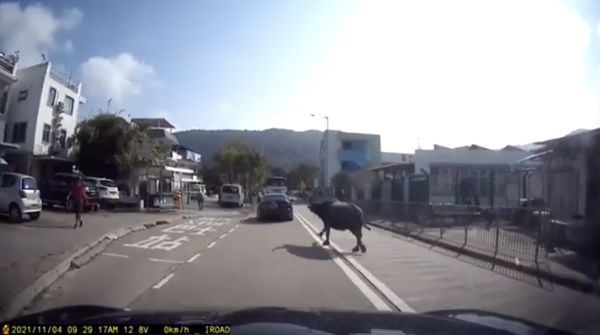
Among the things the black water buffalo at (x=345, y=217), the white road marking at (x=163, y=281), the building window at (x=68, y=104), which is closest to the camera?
the white road marking at (x=163, y=281)

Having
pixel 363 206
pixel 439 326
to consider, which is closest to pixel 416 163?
pixel 363 206

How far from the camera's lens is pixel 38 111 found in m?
37.5

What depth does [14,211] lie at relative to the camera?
20.8 m

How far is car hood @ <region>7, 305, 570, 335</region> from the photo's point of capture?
14.8 ft

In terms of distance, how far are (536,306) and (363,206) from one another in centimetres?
2751

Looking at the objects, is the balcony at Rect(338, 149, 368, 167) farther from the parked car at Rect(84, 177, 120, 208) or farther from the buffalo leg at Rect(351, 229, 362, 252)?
the buffalo leg at Rect(351, 229, 362, 252)

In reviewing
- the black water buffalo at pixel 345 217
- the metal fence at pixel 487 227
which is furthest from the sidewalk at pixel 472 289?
the metal fence at pixel 487 227

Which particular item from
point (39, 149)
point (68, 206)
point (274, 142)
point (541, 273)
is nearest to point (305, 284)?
point (541, 273)

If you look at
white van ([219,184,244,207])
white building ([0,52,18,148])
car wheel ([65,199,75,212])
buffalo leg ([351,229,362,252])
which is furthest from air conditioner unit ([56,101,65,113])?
buffalo leg ([351,229,362,252])

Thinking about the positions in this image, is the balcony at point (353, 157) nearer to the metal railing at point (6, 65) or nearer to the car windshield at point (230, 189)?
the car windshield at point (230, 189)

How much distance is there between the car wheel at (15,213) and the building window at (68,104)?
927 inches

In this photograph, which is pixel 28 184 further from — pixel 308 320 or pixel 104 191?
pixel 308 320

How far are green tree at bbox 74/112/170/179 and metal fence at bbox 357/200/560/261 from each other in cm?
2418

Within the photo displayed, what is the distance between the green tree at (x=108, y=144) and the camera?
138 feet
